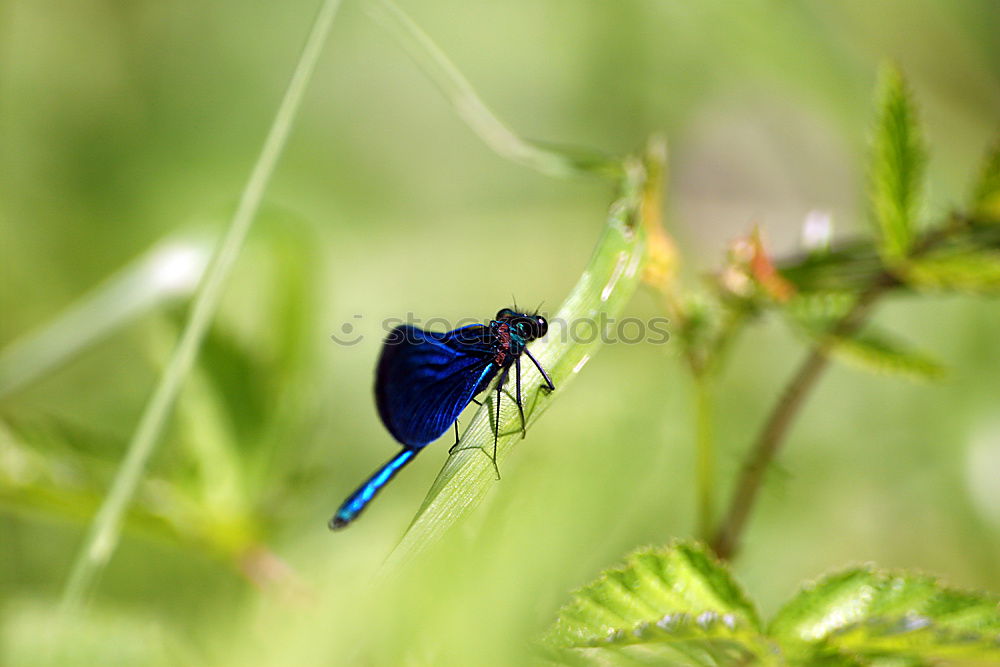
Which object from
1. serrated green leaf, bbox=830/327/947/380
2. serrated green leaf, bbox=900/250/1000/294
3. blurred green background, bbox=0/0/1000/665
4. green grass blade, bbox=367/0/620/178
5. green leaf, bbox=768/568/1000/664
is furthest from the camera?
blurred green background, bbox=0/0/1000/665

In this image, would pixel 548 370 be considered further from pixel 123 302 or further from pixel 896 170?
pixel 123 302

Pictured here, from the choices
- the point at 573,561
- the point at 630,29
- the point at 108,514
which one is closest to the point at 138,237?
the point at 108,514

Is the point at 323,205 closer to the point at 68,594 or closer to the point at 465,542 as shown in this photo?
the point at 68,594

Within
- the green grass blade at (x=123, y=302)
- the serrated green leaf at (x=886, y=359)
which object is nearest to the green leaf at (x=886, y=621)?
the serrated green leaf at (x=886, y=359)

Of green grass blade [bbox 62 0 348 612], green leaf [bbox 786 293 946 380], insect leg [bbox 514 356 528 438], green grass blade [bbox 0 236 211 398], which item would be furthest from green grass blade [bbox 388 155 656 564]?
green grass blade [bbox 0 236 211 398]

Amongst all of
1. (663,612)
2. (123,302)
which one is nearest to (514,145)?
(663,612)

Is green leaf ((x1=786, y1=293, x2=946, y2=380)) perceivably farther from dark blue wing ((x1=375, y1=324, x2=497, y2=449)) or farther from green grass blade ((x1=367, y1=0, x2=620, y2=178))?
dark blue wing ((x1=375, y1=324, x2=497, y2=449))
